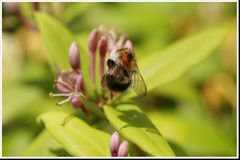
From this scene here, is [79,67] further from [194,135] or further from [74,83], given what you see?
[194,135]

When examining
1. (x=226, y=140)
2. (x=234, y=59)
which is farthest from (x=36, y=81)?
(x=234, y=59)

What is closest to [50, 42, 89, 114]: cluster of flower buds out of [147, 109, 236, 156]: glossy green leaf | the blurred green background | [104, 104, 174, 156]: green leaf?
[104, 104, 174, 156]: green leaf

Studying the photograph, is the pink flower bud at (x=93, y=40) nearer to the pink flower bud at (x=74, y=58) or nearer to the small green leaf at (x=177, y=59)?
the pink flower bud at (x=74, y=58)

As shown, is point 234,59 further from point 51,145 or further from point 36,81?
point 51,145

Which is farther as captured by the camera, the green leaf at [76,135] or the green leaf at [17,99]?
the green leaf at [17,99]

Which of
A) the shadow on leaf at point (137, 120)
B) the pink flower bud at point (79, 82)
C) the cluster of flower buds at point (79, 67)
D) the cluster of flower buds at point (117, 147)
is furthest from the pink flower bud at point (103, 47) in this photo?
the cluster of flower buds at point (117, 147)

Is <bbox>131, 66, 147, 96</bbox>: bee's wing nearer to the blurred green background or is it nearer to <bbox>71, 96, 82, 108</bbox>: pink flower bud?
<bbox>71, 96, 82, 108</bbox>: pink flower bud

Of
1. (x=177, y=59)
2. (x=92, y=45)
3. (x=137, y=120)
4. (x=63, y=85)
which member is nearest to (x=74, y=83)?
(x=63, y=85)
